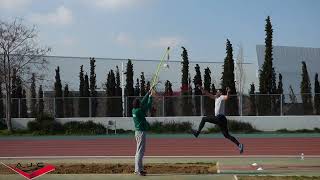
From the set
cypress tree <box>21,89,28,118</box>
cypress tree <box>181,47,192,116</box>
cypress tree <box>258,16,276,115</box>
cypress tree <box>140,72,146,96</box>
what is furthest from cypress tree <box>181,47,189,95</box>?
cypress tree <box>21,89,28,118</box>

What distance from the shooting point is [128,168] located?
1570 centimetres

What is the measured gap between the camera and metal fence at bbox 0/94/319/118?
130 ft

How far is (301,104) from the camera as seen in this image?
131ft

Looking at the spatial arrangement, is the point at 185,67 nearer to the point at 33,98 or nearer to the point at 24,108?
the point at 33,98

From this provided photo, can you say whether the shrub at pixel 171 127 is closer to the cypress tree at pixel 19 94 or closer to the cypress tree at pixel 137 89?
the cypress tree at pixel 137 89

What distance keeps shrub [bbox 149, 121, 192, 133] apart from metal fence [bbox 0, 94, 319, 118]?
104cm

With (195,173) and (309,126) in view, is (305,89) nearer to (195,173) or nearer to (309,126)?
(309,126)

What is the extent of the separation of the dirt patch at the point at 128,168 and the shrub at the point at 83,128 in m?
22.1

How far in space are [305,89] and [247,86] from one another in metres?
11.1

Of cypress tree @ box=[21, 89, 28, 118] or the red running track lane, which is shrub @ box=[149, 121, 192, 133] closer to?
the red running track lane

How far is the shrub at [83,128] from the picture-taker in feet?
127

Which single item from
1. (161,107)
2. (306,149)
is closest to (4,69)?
(161,107)

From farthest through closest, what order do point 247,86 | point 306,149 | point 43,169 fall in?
point 247,86 → point 306,149 → point 43,169

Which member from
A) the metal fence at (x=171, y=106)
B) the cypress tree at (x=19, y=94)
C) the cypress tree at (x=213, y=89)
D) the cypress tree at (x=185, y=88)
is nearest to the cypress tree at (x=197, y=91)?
the metal fence at (x=171, y=106)
